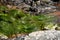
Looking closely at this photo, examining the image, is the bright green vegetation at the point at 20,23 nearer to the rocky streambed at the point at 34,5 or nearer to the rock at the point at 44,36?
the rock at the point at 44,36

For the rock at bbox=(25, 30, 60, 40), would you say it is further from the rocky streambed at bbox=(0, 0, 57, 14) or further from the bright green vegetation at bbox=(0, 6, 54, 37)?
the rocky streambed at bbox=(0, 0, 57, 14)

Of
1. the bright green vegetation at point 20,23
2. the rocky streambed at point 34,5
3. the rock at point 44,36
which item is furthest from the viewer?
the rocky streambed at point 34,5

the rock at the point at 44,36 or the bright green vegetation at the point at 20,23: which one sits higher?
the rock at the point at 44,36

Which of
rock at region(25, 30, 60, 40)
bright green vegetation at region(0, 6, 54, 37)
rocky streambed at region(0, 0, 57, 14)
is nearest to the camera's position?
rock at region(25, 30, 60, 40)

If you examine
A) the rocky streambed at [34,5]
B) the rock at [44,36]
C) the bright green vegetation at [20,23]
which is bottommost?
the rocky streambed at [34,5]

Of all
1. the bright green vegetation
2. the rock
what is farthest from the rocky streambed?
the rock

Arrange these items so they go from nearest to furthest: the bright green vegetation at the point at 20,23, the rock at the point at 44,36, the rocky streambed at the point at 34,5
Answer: the rock at the point at 44,36, the bright green vegetation at the point at 20,23, the rocky streambed at the point at 34,5

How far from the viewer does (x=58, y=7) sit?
571 inches

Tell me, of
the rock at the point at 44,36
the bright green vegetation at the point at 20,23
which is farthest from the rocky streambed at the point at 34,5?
the rock at the point at 44,36

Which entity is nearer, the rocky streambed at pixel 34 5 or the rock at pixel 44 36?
the rock at pixel 44 36

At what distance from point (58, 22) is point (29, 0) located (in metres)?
4.59

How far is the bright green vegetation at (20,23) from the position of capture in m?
9.27

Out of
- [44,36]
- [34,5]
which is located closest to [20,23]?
[44,36]

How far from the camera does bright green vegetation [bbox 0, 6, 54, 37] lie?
927 centimetres
